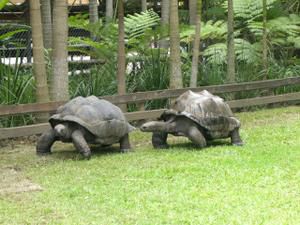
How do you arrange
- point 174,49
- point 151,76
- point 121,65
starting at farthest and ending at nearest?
point 151,76 → point 174,49 → point 121,65

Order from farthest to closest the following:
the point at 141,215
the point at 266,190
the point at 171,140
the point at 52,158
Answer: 1. the point at 171,140
2. the point at 52,158
3. the point at 266,190
4. the point at 141,215

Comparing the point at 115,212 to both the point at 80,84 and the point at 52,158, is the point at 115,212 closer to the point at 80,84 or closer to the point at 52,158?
the point at 52,158

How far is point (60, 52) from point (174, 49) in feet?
7.53

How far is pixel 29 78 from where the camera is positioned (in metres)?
10.0

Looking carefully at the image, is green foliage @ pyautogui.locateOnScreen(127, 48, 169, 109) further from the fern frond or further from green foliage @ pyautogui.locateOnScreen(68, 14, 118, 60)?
the fern frond

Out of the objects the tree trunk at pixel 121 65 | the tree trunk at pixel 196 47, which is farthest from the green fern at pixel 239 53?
the tree trunk at pixel 121 65

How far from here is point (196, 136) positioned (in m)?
8.18

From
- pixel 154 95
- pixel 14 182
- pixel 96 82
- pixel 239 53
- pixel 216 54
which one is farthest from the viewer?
pixel 239 53

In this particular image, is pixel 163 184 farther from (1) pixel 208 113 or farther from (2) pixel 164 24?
(2) pixel 164 24

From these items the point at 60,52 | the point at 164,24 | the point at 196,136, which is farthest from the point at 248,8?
the point at 196,136

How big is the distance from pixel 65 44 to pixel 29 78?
1069 mm

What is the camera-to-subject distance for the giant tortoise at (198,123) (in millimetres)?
8273

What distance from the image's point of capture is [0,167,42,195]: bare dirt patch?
633 centimetres

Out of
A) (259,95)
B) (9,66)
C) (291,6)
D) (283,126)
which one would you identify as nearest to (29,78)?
(9,66)
